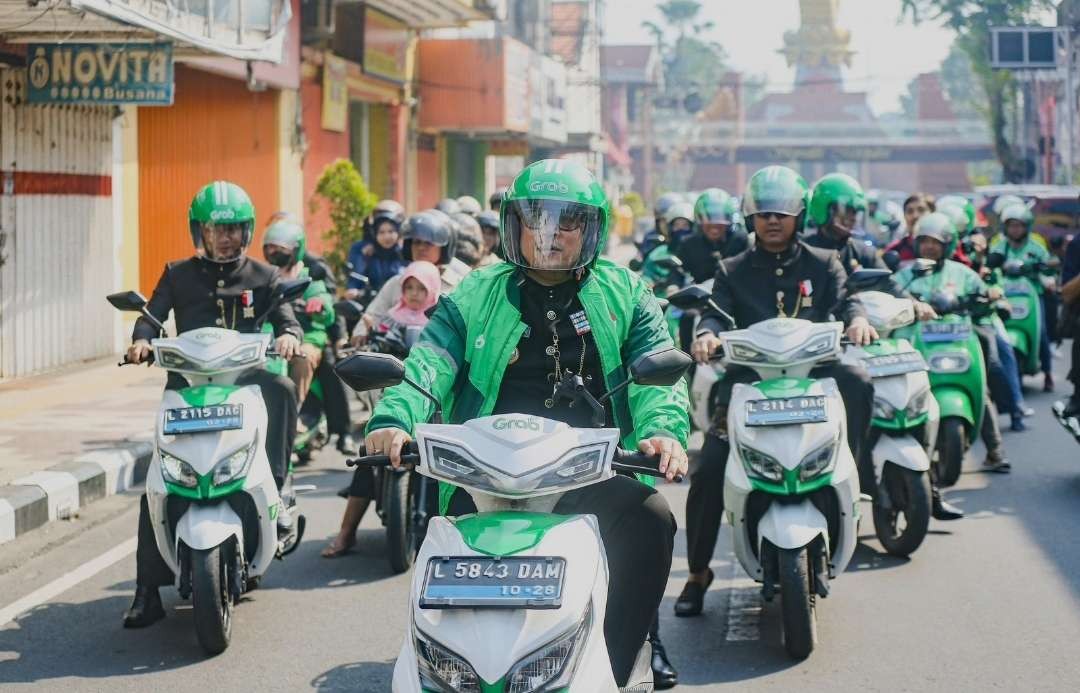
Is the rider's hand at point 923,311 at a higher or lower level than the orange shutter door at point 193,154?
lower

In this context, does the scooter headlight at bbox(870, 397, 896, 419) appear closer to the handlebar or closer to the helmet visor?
the helmet visor

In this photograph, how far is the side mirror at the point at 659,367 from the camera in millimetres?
4059

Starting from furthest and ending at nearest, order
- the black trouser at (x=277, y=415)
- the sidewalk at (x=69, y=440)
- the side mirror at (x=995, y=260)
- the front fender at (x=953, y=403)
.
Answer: the side mirror at (x=995, y=260) < the front fender at (x=953, y=403) < the sidewalk at (x=69, y=440) < the black trouser at (x=277, y=415)

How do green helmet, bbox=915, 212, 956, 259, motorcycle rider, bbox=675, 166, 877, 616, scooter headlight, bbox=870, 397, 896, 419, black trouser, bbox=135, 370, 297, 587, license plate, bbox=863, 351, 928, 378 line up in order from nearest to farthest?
motorcycle rider, bbox=675, 166, 877, 616 → black trouser, bbox=135, 370, 297, 587 → scooter headlight, bbox=870, 397, 896, 419 → license plate, bbox=863, 351, 928, 378 → green helmet, bbox=915, 212, 956, 259

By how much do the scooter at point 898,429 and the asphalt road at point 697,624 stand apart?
181 millimetres

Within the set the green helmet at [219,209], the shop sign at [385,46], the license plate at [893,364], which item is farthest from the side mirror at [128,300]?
the shop sign at [385,46]

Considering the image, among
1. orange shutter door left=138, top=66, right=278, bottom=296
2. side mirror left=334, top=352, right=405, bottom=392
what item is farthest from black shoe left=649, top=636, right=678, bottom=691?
orange shutter door left=138, top=66, right=278, bottom=296

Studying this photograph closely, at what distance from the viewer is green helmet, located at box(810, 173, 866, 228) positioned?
910cm

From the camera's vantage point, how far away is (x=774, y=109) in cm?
11200

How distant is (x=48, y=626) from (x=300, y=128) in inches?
689

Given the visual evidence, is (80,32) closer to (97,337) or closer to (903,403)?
(97,337)

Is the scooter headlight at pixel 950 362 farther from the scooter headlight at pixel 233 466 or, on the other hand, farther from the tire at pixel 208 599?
the tire at pixel 208 599

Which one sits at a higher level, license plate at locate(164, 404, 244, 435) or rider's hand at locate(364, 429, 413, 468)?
rider's hand at locate(364, 429, 413, 468)

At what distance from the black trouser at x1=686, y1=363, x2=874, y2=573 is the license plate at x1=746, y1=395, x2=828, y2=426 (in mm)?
414
